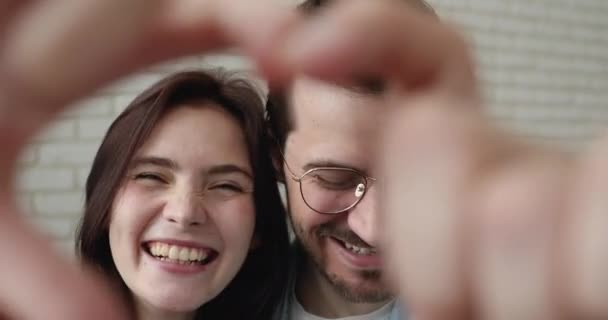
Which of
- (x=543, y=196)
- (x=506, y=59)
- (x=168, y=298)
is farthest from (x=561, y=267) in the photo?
(x=506, y=59)

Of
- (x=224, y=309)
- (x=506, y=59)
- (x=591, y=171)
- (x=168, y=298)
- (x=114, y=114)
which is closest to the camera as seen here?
(x=591, y=171)

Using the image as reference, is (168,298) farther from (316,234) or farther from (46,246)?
(46,246)

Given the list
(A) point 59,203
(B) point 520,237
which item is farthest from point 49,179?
(B) point 520,237

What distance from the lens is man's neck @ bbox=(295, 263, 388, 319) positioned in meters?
0.72

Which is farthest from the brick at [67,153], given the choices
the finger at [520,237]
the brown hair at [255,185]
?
the finger at [520,237]

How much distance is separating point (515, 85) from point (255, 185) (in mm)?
947

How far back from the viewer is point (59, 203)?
1135 mm

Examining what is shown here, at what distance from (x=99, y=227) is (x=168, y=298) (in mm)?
118

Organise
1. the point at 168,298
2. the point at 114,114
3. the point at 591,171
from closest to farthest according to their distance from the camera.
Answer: the point at 591,171 < the point at 168,298 < the point at 114,114

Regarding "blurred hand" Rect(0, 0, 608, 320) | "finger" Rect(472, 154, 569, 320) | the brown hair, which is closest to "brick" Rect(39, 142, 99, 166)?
the brown hair

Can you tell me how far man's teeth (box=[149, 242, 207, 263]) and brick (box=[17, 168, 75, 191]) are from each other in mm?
545

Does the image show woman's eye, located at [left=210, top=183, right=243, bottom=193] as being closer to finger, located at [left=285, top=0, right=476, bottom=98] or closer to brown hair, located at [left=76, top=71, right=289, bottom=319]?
brown hair, located at [left=76, top=71, right=289, bottom=319]

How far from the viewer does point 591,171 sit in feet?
0.39

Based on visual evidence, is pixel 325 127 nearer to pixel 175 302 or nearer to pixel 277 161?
pixel 277 161
